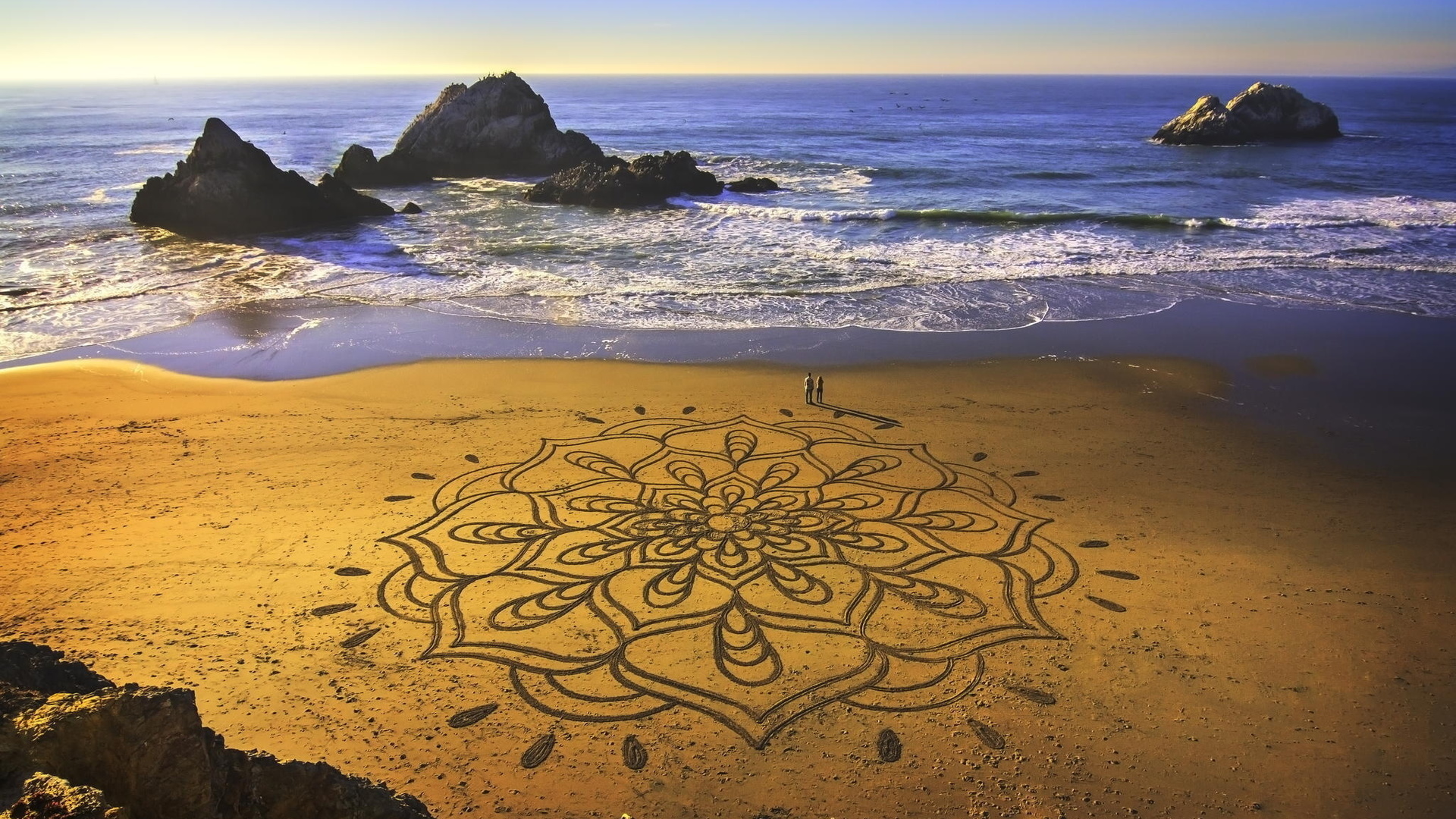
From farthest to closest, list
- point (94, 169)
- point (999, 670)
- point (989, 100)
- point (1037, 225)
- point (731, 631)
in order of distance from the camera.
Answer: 1. point (989, 100)
2. point (94, 169)
3. point (1037, 225)
4. point (731, 631)
5. point (999, 670)

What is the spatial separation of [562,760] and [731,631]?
6.83ft

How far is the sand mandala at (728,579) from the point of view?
7.06m

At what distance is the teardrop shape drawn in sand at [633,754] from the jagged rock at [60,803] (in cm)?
380

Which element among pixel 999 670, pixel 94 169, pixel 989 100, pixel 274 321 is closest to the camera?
pixel 999 670

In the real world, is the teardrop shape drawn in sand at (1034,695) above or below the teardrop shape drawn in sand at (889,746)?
above

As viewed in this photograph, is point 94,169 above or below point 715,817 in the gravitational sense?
above

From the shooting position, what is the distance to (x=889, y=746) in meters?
6.45

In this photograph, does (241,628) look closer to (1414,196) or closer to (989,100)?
(1414,196)

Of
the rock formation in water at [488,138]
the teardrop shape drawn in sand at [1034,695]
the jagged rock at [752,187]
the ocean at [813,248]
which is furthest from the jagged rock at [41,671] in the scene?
the rock formation in water at [488,138]

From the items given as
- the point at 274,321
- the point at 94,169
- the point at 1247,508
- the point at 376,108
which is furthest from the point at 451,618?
the point at 376,108

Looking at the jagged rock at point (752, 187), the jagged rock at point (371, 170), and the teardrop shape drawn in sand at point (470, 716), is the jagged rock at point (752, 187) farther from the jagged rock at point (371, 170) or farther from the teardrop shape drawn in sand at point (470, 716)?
the teardrop shape drawn in sand at point (470, 716)

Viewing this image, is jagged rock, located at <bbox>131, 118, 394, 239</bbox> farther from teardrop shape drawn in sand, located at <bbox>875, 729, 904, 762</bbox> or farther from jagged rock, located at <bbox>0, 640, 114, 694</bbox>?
teardrop shape drawn in sand, located at <bbox>875, 729, 904, 762</bbox>

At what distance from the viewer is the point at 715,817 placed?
5.84 metres

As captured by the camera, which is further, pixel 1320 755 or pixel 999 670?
pixel 999 670
